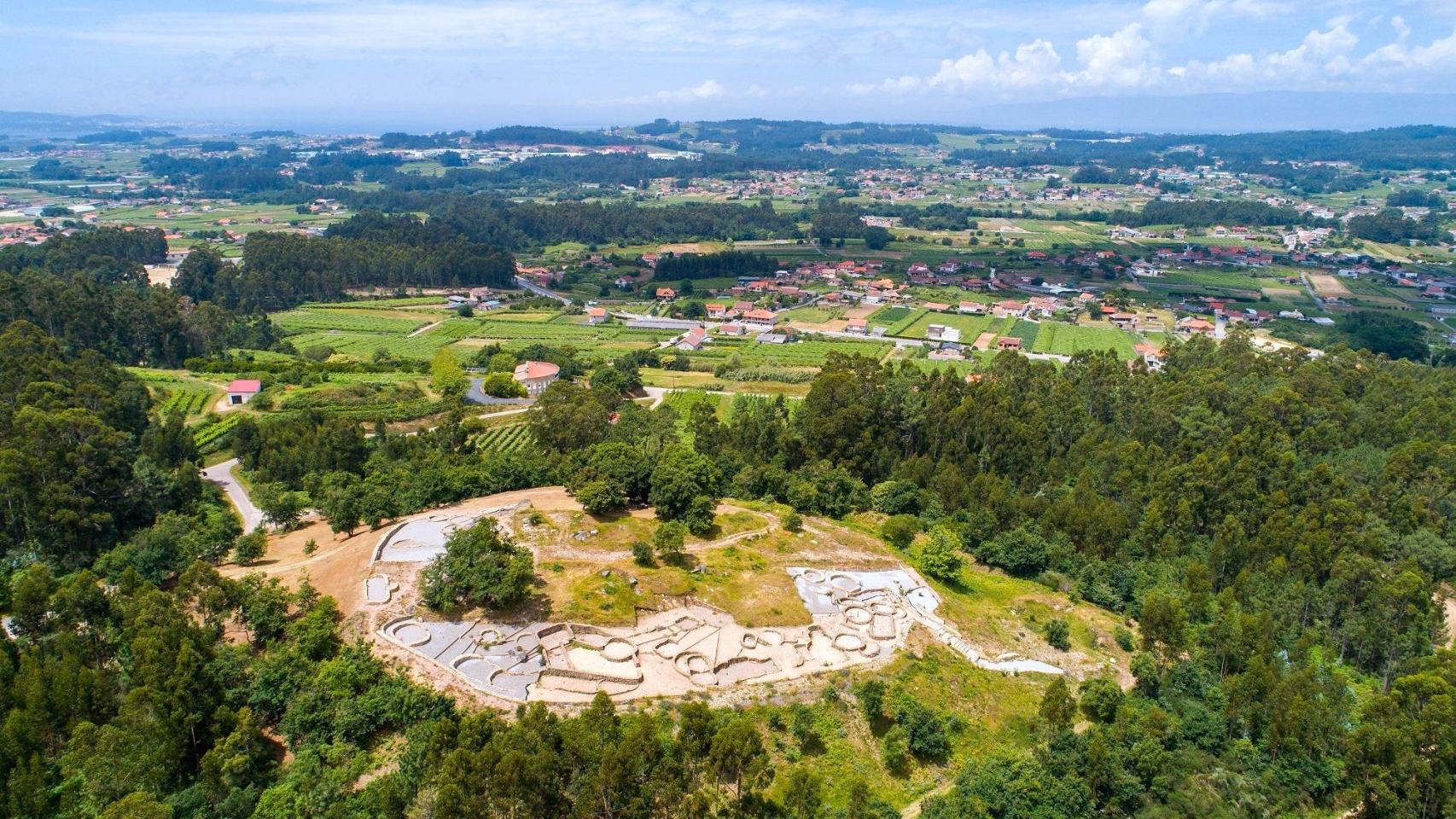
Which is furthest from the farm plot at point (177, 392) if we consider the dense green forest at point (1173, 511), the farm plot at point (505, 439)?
the farm plot at point (505, 439)

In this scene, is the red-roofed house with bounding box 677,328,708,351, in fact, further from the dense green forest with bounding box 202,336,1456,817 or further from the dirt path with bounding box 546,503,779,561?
the dirt path with bounding box 546,503,779,561

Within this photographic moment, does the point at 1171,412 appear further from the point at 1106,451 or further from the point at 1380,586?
the point at 1380,586

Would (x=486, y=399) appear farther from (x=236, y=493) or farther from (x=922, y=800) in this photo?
(x=922, y=800)

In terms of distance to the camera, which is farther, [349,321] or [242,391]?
[349,321]

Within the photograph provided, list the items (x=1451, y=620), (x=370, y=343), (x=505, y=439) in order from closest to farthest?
(x=1451, y=620) < (x=505, y=439) < (x=370, y=343)

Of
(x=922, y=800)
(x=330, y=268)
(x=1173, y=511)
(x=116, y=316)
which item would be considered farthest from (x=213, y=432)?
(x=330, y=268)

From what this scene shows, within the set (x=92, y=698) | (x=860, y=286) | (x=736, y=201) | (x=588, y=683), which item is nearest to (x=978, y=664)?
(x=588, y=683)
